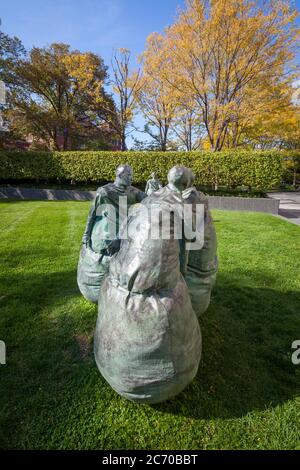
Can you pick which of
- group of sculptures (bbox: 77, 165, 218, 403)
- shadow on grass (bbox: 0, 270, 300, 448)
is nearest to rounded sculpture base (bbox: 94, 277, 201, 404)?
group of sculptures (bbox: 77, 165, 218, 403)

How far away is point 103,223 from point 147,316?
167cm

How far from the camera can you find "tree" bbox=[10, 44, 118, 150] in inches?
817

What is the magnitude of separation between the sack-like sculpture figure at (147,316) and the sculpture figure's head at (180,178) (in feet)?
1.20

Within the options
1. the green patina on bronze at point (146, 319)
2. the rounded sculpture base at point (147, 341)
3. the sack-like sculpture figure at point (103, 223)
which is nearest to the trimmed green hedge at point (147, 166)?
the sack-like sculpture figure at point (103, 223)

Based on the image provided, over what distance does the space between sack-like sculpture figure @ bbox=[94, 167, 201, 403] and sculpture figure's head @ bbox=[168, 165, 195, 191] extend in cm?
37

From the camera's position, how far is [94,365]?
110 inches

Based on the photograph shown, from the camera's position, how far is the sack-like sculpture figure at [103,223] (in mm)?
3193

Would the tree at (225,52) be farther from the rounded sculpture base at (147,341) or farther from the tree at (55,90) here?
the rounded sculpture base at (147,341)

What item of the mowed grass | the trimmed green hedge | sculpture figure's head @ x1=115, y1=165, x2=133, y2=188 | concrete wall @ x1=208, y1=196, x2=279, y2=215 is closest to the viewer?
the mowed grass

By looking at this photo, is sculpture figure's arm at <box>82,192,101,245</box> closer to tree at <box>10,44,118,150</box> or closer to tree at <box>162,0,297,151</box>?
tree at <box>162,0,297,151</box>

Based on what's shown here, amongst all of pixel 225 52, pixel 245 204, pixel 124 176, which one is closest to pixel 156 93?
pixel 225 52
